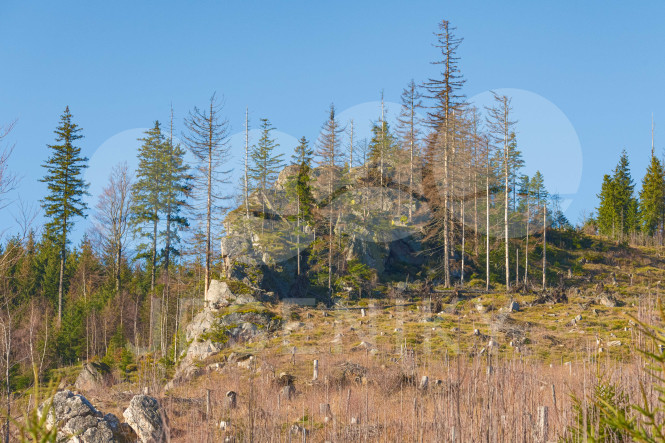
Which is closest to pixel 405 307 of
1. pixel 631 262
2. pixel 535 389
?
pixel 535 389

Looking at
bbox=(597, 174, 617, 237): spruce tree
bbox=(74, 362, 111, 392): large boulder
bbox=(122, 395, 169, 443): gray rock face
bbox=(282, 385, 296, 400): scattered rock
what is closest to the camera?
bbox=(122, 395, 169, 443): gray rock face

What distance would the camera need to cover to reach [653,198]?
166 feet

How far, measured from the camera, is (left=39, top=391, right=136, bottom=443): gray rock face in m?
8.23

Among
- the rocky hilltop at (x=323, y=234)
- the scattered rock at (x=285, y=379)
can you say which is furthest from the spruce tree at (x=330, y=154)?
the scattered rock at (x=285, y=379)

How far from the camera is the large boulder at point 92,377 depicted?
2277cm

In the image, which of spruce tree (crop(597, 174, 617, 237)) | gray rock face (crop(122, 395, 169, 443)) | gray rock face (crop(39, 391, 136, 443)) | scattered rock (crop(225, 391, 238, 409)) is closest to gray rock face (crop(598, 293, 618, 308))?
scattered rock (crop(225, 391, 238, 409))

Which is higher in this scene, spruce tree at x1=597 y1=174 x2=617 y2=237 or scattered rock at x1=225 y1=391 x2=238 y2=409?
spruce tree at x1=597 y1=174 x2=617 y2=237

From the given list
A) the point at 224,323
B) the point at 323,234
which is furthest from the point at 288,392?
the point at 323,234

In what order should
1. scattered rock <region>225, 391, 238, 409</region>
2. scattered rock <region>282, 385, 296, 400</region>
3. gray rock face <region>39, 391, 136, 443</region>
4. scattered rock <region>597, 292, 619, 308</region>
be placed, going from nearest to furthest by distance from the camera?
gray rock face <region>39, 391, 136, 443</region>
scattered rock <region>225, 391, 238, 409</region>
scattered rock <region>282, 385, 296, 400</region>
scattered rock <region>597, 292, 619, 308</region>

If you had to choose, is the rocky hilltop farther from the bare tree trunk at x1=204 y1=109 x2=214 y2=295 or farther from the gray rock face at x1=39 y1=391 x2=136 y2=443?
the gray rock face at x1=39 y1=391 x2=136 y2=443

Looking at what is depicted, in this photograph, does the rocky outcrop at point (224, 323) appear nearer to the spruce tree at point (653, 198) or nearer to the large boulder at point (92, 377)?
the large boulder at point (92, 377)

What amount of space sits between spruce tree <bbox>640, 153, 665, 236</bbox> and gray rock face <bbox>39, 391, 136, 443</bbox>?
5604 centimetres

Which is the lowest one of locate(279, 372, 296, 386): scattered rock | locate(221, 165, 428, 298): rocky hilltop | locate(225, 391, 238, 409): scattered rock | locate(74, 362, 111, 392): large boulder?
locate(74, 362, 111, 392): large boulder

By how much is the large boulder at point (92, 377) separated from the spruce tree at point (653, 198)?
52113mm
